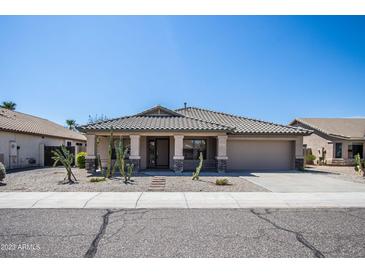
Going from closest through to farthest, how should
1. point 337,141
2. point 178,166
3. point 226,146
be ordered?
point 178,166, point 226,146, point 337,141

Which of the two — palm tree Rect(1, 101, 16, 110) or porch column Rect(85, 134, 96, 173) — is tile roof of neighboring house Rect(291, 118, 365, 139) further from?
palm tree Rect(1, 101, 16, 110)

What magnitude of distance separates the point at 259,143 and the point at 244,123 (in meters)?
2.61

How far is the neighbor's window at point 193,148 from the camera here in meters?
17.4

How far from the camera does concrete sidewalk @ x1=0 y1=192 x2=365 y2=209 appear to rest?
7.12 m

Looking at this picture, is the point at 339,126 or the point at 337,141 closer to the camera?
the point at 337,141

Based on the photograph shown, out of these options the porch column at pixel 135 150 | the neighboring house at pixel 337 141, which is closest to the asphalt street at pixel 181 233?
the porch column at pixel 135 150

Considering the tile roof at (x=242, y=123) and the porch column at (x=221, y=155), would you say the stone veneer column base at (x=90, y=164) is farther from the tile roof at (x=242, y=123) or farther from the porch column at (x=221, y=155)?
the tile roof at (x=242, y=123)

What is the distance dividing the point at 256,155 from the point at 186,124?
623 centimetres

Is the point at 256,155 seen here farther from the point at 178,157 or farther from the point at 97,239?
the point at 97,239

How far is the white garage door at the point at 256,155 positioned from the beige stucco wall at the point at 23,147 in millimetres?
17029

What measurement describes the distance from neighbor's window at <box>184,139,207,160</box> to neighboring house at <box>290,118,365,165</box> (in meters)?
16.3

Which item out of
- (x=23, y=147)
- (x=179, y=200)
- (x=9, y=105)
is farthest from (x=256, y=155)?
(x=9, y=105)

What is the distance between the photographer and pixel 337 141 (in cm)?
2475
